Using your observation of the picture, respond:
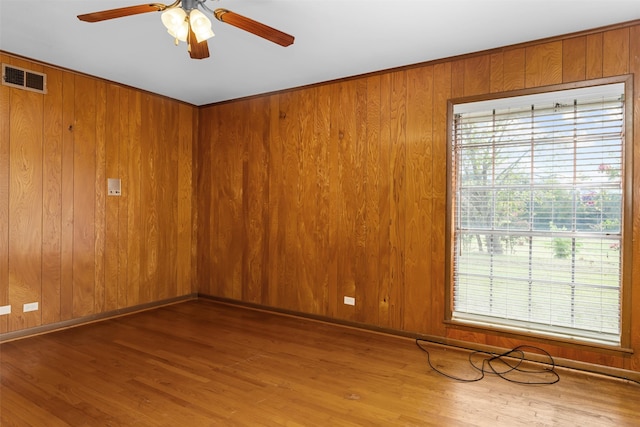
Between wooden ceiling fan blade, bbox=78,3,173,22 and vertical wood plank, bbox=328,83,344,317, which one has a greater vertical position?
wooden ceiling fan blade, bbox=78,3,173,22

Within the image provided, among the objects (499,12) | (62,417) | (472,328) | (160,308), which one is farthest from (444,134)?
(160,308)

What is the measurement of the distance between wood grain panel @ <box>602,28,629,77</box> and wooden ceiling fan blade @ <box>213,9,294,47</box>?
7.95 ft

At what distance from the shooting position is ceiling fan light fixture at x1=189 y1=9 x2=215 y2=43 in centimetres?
217

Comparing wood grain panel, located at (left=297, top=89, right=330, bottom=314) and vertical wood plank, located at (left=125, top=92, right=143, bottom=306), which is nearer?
wood grain panel, located at (left=297, top=89, right=330, bottom=314)

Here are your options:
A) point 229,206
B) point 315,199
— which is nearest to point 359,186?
point 315,199

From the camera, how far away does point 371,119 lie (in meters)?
3.96

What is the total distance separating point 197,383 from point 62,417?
0.80 meters

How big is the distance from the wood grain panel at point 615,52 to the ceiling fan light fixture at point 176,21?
3052mm

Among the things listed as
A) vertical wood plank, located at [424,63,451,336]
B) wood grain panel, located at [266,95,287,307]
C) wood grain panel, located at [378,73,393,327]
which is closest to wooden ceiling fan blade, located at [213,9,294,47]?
wood grain panel, located at [378,73,393,327]

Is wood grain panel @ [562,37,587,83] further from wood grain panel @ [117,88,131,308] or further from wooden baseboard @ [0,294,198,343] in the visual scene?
wooden baseboard @ [0,294,198,343]

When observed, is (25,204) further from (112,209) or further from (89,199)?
(112,209)

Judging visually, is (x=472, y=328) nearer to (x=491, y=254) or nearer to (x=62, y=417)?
(x=491, y=254)

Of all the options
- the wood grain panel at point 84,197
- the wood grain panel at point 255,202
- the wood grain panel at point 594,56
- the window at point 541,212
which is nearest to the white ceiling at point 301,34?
the wood grain panel at point 594,56

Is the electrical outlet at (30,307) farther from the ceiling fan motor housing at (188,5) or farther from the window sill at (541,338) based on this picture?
the window sill at (541,338)
